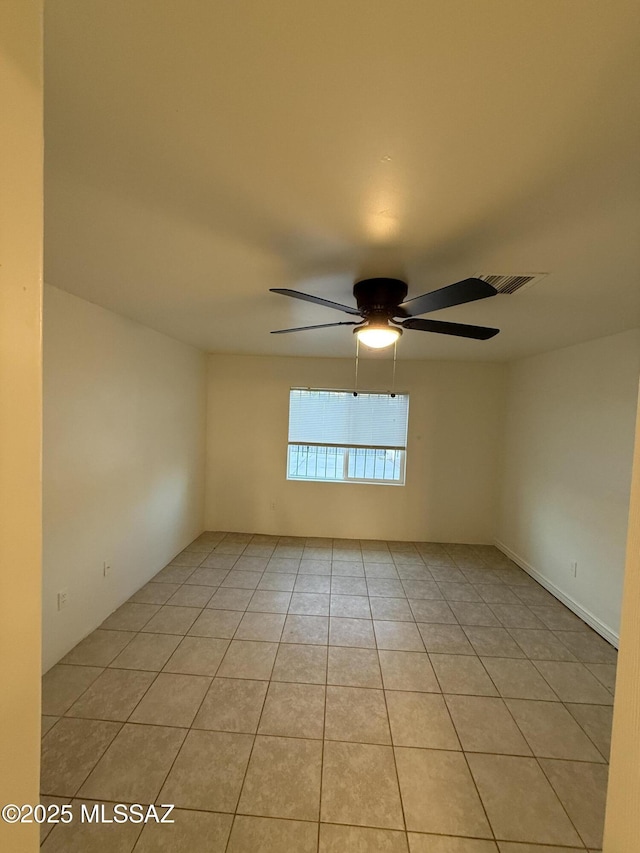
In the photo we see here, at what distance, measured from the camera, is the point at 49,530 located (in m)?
2.10

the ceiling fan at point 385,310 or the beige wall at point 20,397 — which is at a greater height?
the ceiling fan at point 385,310

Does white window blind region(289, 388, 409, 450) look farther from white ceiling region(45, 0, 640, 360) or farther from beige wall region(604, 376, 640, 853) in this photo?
beige wall region(604, 376, 640, 853)

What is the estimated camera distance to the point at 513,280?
1.71 m

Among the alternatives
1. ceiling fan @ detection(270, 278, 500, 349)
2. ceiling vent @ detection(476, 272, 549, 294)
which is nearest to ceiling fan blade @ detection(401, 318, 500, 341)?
ceiling fan @ detection(270, 278, 500, 349)

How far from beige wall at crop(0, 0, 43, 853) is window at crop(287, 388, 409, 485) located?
393cm

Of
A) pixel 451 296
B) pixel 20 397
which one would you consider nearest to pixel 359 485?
pixel 451 296

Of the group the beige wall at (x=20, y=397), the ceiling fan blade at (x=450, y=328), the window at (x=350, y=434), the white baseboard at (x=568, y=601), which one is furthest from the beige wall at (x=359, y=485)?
the beige wall at (x=20, y=397)

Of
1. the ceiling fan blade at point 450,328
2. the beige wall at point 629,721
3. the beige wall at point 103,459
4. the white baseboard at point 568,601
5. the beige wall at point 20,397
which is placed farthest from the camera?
the white baseboard at point 568,601

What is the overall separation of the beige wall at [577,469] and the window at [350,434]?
132 centimetres

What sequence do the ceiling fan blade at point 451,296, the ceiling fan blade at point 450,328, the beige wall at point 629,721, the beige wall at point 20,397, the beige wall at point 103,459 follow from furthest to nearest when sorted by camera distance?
the beige wall at point 103,459
the ceiling fan blade at point 450,328
the ceiling fan blade at point 451,296
the beige wall at point 629,721
the beige wall at point 20,397

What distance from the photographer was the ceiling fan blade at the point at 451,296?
129 centimetres

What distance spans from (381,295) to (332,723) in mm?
2153

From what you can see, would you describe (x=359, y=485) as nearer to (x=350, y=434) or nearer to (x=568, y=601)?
(x=350, y=434)

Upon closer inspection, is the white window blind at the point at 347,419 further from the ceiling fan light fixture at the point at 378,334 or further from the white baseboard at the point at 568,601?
the ceiling fan light fixture at the point at 378,334
